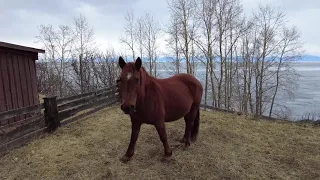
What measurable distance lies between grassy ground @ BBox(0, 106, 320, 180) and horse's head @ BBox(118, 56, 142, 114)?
123cm

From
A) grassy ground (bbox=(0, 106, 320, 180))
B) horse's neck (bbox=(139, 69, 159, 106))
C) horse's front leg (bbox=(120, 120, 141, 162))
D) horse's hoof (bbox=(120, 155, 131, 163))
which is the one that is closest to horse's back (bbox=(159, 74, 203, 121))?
horse's neck (bbox=(139, 69, 159, 106))

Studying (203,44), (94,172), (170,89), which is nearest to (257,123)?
(170,89)

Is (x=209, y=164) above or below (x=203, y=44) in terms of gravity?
below

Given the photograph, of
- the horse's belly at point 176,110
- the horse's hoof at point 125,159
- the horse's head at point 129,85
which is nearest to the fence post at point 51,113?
the horse's hoof at point 125,159

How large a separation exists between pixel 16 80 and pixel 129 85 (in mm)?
5086

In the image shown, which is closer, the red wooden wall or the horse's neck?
the horse's neck

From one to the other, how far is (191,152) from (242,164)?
0.97 metres

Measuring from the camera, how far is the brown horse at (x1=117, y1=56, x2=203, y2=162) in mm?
3348

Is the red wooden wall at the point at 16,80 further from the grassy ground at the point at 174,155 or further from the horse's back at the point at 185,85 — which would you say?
the horse's back at the point at 185,85

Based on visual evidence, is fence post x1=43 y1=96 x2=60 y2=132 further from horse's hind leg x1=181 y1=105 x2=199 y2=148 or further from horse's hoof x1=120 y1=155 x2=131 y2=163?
horse's hind leg x1=181 y1=105 x2=199 y2=148

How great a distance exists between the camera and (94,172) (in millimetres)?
3906

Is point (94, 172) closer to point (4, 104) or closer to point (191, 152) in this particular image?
point (191, 152)

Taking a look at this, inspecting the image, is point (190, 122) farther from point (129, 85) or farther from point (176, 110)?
point (129, 85)

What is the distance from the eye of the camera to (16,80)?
22.4ft
